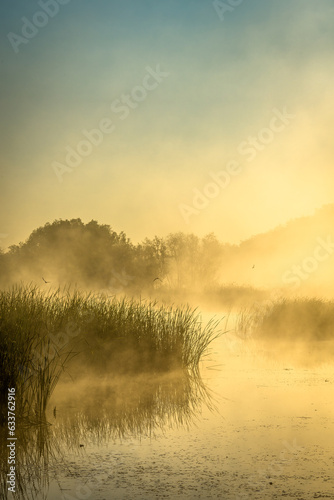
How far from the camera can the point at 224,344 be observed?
13477mm

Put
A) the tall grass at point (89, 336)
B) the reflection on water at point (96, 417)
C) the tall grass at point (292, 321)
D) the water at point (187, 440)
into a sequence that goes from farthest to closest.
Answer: the tall grass at point (292, 321), the tall grass at point (89, 336), the reflection on water at point (96, 417), the water at point (187, 440)

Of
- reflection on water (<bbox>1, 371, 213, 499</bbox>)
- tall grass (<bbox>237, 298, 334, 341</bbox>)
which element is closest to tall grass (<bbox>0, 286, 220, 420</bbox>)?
reflection on water (<bbox>1, 371, 213, 499</bbox>)

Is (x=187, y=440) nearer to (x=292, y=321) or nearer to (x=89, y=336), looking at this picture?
(x=89, y=336)

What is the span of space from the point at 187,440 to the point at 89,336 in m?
3.37

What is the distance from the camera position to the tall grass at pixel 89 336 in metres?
6.13

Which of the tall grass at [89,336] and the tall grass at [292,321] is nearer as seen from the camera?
the tall grass at [89,336]

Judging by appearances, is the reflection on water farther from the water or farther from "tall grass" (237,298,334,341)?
"tall grass" (237,298,334,341)

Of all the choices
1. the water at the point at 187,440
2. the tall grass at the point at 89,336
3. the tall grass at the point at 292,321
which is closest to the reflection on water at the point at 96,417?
the water at the point at 187,440

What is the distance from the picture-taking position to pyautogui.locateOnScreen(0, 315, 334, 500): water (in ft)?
12.9

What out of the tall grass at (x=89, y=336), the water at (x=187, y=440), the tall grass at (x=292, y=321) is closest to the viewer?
the water at (x=187, y=440)

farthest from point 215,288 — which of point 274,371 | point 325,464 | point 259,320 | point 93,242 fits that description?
point 325,464

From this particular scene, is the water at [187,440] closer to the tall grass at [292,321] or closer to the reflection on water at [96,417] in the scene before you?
the reflection on water at [96,417]

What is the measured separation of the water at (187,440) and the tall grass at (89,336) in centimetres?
37

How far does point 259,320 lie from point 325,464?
10.5 m
